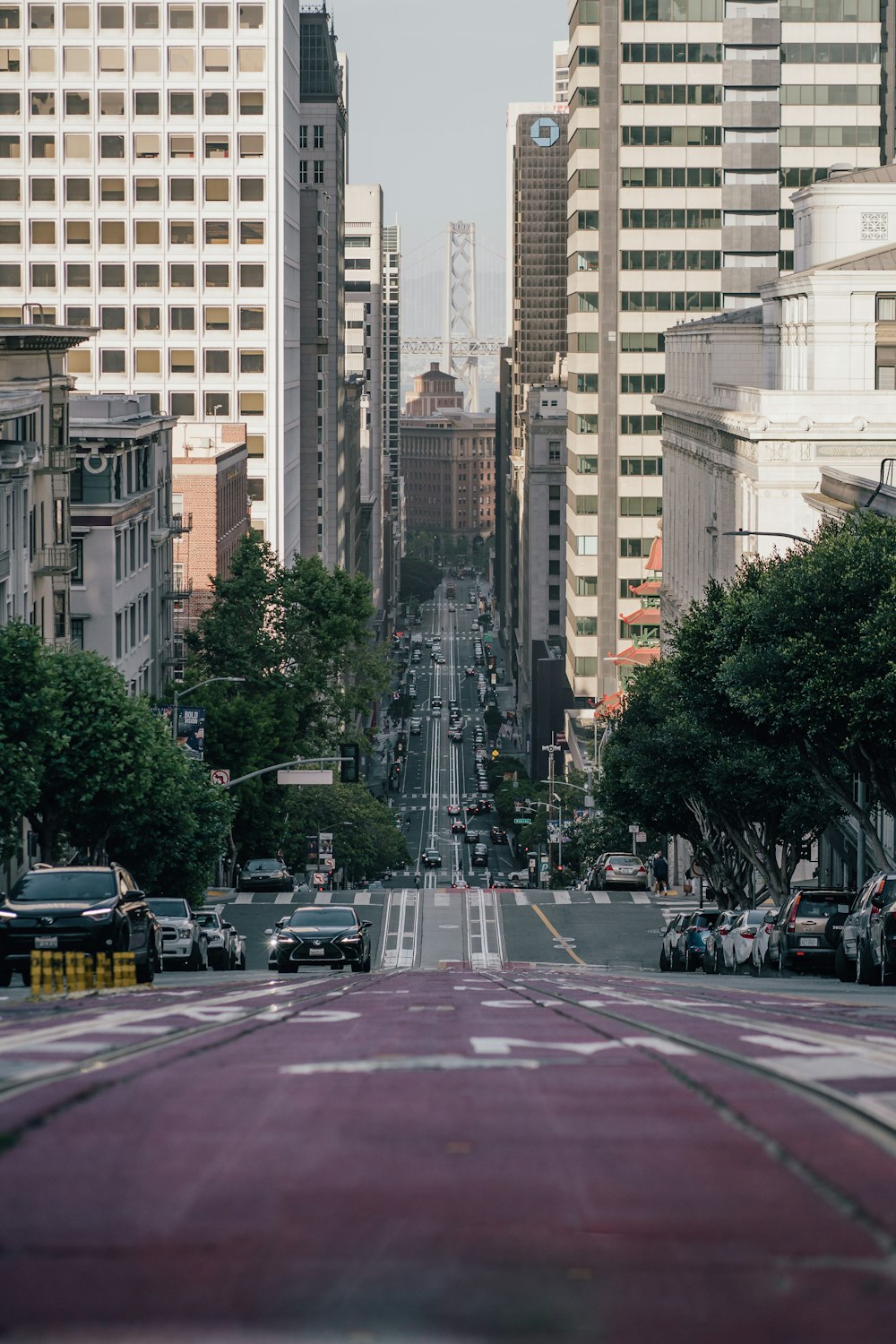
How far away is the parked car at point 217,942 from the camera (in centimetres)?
4334

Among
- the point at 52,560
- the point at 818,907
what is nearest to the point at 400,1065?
the point at 818,907

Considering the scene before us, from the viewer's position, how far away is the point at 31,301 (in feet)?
375

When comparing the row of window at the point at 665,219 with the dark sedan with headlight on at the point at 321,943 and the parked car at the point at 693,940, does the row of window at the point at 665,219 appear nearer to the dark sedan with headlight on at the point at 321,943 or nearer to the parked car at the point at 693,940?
the parked car at the point at 693,940

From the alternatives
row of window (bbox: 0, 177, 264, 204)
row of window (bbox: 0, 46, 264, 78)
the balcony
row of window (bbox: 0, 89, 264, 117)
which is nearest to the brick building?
row of window (bbox: 0, 177, 264, 204)

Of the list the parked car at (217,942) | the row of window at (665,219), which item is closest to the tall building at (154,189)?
the row of window at (665,219)

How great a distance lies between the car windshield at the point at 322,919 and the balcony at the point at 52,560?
90.0 ft

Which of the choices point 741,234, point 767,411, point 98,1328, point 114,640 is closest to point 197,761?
point 114,640

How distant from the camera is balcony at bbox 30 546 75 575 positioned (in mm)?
65062

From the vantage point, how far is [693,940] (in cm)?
4425

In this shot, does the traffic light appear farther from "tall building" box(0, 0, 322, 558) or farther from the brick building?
"tall building" box(0, 0, 322, 558)

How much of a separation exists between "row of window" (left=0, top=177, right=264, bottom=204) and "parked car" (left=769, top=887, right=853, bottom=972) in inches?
3450

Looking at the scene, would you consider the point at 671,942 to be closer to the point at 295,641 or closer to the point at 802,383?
the point at 802,383

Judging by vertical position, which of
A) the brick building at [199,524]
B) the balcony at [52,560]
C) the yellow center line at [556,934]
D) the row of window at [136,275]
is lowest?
the yellow center line at [556,934]

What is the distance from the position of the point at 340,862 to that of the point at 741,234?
167 ft
